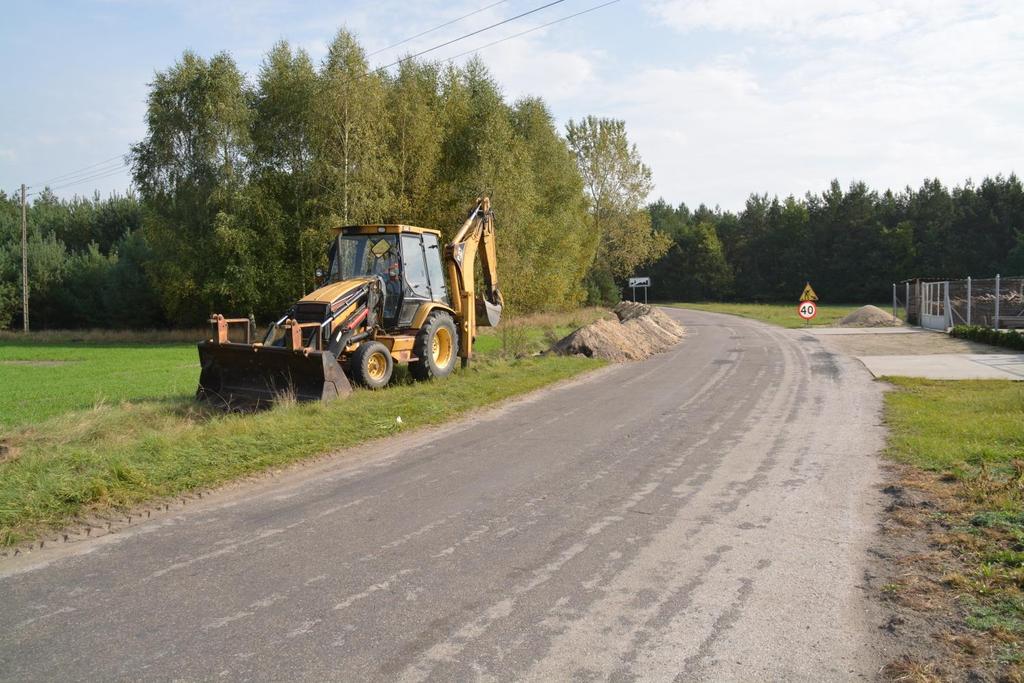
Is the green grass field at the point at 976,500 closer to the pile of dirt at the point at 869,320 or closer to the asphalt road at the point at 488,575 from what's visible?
the asphalt road at the point at 488,575

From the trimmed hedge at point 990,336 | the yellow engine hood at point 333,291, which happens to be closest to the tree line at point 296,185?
the yellow engine hood at point 333,291

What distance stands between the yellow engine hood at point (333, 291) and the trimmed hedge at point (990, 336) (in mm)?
17703

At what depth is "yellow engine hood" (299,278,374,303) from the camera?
12414mm

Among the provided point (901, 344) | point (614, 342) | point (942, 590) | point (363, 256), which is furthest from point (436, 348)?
point (901, 344)

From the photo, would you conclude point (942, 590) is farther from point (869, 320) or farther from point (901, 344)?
point (869, 320)

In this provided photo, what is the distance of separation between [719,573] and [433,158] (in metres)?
26.4

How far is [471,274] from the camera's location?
52.6ft

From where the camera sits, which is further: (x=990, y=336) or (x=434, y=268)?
(x=990, y=336)

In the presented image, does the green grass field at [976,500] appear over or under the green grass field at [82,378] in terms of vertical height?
under

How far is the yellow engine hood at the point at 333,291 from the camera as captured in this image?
1241cm

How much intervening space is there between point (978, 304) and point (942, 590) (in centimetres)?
2688

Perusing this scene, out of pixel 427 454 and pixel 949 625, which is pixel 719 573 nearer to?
pixel 949 625

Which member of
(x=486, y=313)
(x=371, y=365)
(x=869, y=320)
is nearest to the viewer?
(x=371, y=365)

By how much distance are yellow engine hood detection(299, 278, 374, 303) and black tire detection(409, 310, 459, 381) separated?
4.93ft
